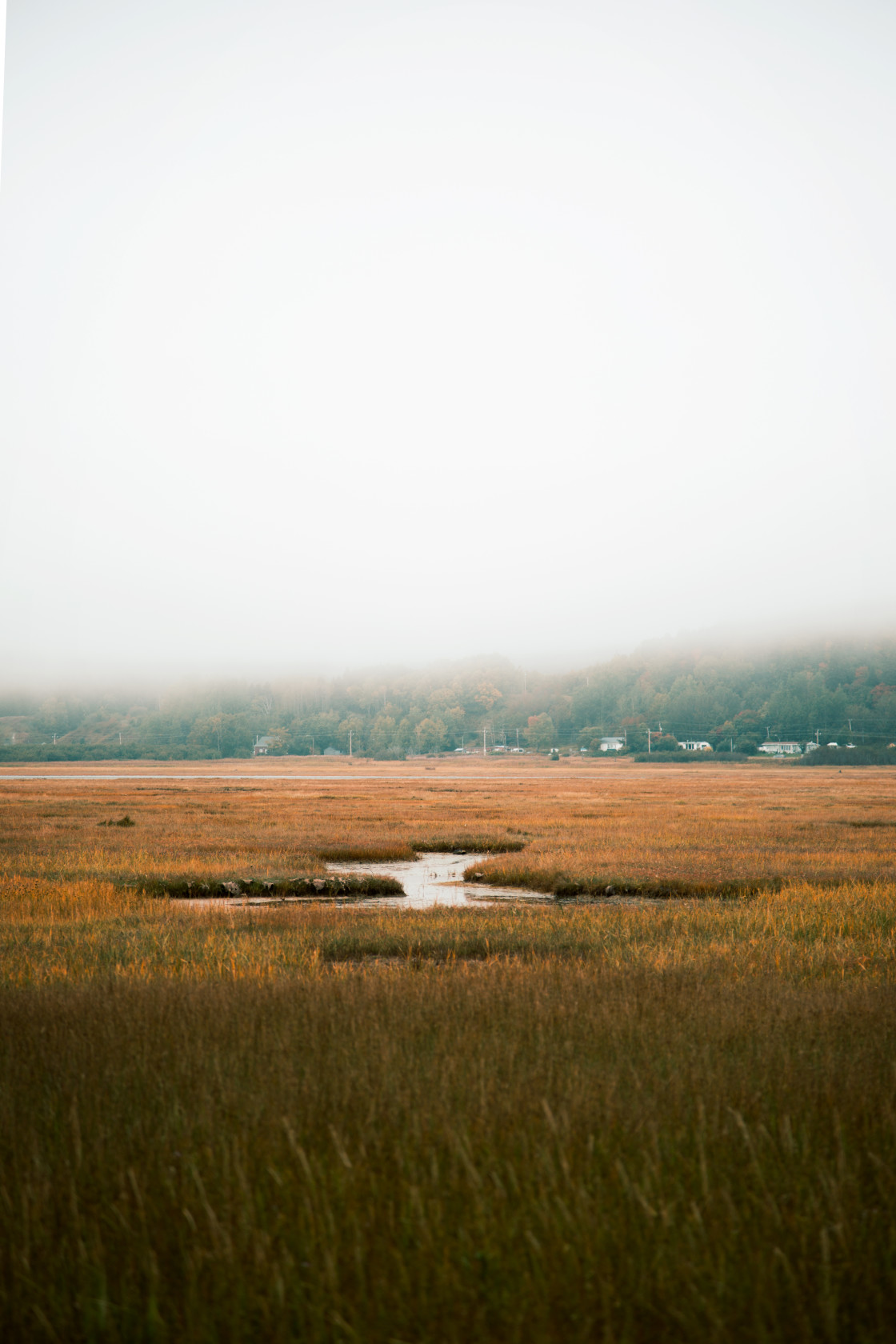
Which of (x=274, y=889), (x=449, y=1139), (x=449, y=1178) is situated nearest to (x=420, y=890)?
(x=274, y=889)

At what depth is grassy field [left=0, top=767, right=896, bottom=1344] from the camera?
3.50m

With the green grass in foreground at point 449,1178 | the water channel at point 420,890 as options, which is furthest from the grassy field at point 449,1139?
the water channel at point 420,890

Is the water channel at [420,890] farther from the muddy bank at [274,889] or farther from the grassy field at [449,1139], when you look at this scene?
the grassy field at [449,1139]

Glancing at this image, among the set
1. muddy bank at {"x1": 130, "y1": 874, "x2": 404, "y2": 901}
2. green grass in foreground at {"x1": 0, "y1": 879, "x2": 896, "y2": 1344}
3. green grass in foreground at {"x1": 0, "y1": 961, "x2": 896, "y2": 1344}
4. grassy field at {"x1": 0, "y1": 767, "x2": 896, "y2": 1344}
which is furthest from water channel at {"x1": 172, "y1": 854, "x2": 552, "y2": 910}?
green grass in foreground at {"x1": 0, "y1": 961, "x2": 896, "y2": 1344}

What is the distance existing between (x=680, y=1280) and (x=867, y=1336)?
690mm

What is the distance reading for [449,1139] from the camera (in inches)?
191

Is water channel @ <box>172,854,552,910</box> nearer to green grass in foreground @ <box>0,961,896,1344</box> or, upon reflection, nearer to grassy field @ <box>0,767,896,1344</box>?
grassy field @ <box>0,767,896,1344</box>

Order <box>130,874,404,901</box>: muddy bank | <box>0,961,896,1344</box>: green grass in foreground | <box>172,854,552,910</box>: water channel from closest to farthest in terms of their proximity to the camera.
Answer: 1. <box>0,961,896,1344</box>: green grass in foreground
2. <box>172,854,552,910</box>: water channel
3. <box>130,874,404,901</box>: muddy bank

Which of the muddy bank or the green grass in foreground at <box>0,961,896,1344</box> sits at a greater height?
the green grass in foreground at <box>0,961,896,1344</box>

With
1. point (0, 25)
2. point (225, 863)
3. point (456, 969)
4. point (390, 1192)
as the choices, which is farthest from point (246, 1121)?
point (225, 863)

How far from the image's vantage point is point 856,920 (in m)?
13.9

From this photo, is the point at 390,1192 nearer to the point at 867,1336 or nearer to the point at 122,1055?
the point at 867,1336

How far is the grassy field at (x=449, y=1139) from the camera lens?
3496 millimetres

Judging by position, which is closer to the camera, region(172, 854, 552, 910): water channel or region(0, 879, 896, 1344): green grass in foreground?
region(0, 879, 896, 1344): green grass in foreground
